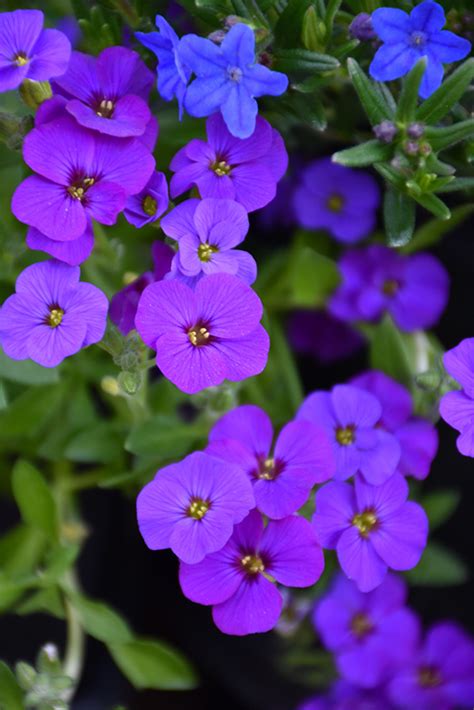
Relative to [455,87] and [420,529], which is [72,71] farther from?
[420,529]

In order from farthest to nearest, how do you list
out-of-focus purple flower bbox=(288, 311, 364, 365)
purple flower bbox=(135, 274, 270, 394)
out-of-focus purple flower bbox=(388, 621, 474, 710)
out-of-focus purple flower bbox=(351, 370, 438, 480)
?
out-of-focus purple flower bbox=(288, 311, 364, 365), out-of-focus purple flower bbox=(388, 621, 474, 710), out-of-focus purple flower bbox=(351, 370, 438, 480), purple flower bbox=(135, 274, 270, 394)

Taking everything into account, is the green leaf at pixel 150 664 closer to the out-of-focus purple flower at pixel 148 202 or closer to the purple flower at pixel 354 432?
the purple flower at pixel 354 432

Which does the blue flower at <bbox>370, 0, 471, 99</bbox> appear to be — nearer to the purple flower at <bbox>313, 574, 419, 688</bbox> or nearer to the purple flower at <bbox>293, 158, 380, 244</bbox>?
the purple flower at <bbox>293, 158, 380, 244</bbox>

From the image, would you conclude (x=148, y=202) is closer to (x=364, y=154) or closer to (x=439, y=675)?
(x=364, y=154)

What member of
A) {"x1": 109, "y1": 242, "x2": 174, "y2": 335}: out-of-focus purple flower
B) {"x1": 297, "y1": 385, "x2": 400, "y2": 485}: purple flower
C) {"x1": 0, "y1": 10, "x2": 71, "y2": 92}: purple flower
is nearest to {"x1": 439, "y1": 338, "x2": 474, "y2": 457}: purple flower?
{"x1": 297, "y1": 385, "x2": 400, "y2": 485}: purple flower

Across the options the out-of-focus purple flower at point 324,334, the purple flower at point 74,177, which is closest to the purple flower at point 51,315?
the purple flower at point 74,177
